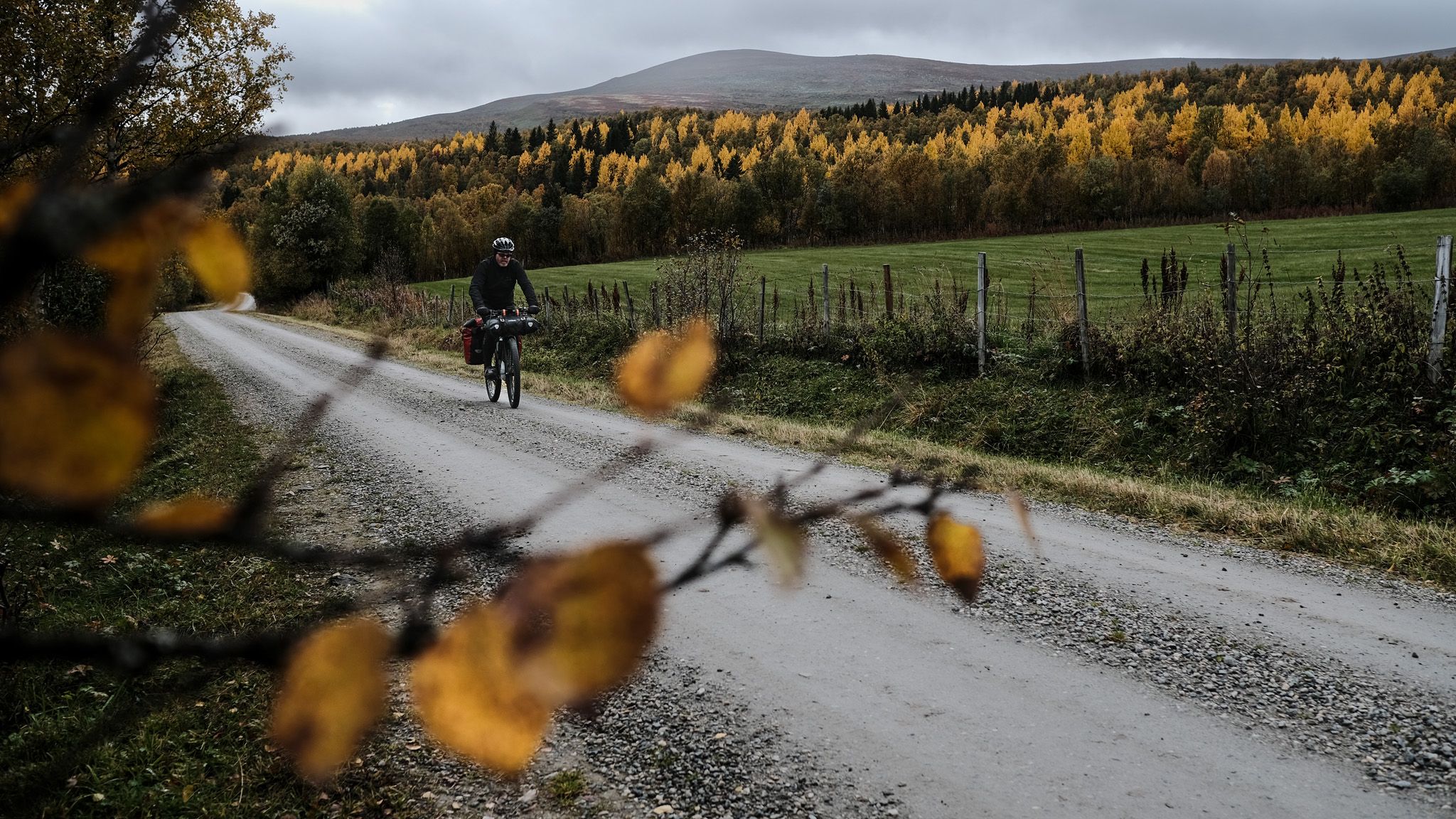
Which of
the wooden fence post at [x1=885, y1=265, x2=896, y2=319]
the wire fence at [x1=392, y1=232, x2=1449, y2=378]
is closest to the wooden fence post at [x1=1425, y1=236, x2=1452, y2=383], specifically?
the wire fence at [x1=392, y1=232, x2=1449, y2=378]

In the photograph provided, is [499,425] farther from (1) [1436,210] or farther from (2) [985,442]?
(1) [1436,210]

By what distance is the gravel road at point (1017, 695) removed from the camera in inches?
92.9

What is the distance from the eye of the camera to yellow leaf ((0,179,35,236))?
1.00 ft

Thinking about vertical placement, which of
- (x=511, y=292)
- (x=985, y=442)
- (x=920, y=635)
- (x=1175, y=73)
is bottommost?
(x=985, y=442)

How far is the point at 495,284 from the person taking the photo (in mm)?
4164

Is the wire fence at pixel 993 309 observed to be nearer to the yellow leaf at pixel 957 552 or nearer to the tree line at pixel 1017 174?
the yellow leaf at pixel 957 552

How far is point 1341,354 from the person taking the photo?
788 centimetres

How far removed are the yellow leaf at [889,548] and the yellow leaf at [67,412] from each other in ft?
1.39

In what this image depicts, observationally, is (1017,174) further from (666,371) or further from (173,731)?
(666,371)

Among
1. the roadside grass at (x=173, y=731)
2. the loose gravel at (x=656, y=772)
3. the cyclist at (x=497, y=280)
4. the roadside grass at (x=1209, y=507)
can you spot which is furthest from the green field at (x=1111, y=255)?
the roadside grass at (x=173, y=731)

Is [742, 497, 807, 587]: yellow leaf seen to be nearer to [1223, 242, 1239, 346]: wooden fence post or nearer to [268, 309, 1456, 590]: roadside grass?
[268, 309, 1456, 590]: roadside grass

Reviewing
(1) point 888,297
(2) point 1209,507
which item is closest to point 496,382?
(1) point 888,297

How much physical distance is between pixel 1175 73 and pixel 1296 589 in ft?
555

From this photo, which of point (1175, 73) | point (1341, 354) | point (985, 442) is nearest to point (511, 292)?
point (985, 442)
